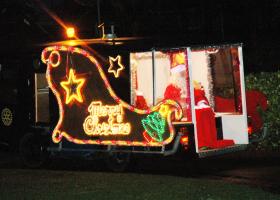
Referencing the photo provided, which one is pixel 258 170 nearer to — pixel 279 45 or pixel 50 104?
pixel 50 104

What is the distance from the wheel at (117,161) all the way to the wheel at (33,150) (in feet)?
5.36

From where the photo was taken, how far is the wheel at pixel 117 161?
45.1ft

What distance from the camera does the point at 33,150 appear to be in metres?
15.1

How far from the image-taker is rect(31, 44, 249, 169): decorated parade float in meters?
12.8

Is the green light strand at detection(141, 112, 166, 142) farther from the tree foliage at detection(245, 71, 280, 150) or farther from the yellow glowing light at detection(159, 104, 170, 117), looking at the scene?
the tree foliage at detection(245, 71, 280, 150)

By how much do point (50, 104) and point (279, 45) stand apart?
8.84 m

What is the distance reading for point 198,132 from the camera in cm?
1331

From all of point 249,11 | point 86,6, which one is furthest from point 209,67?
point 86,6

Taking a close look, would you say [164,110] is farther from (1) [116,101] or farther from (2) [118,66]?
(2) [118,66]

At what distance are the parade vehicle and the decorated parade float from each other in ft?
0.06

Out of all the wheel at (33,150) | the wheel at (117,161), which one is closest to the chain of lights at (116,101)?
the wheel at (117,161)

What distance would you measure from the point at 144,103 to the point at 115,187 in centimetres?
347

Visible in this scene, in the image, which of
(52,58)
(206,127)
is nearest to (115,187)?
(206,127)

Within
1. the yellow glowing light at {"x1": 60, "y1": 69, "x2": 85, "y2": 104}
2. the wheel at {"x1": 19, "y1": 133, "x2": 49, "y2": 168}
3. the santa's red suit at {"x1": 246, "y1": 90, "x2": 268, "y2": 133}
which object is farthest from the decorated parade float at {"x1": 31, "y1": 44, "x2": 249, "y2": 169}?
the wheel at {"x1": 19, "y1": 133, "x2": 49, "y2": 168}
